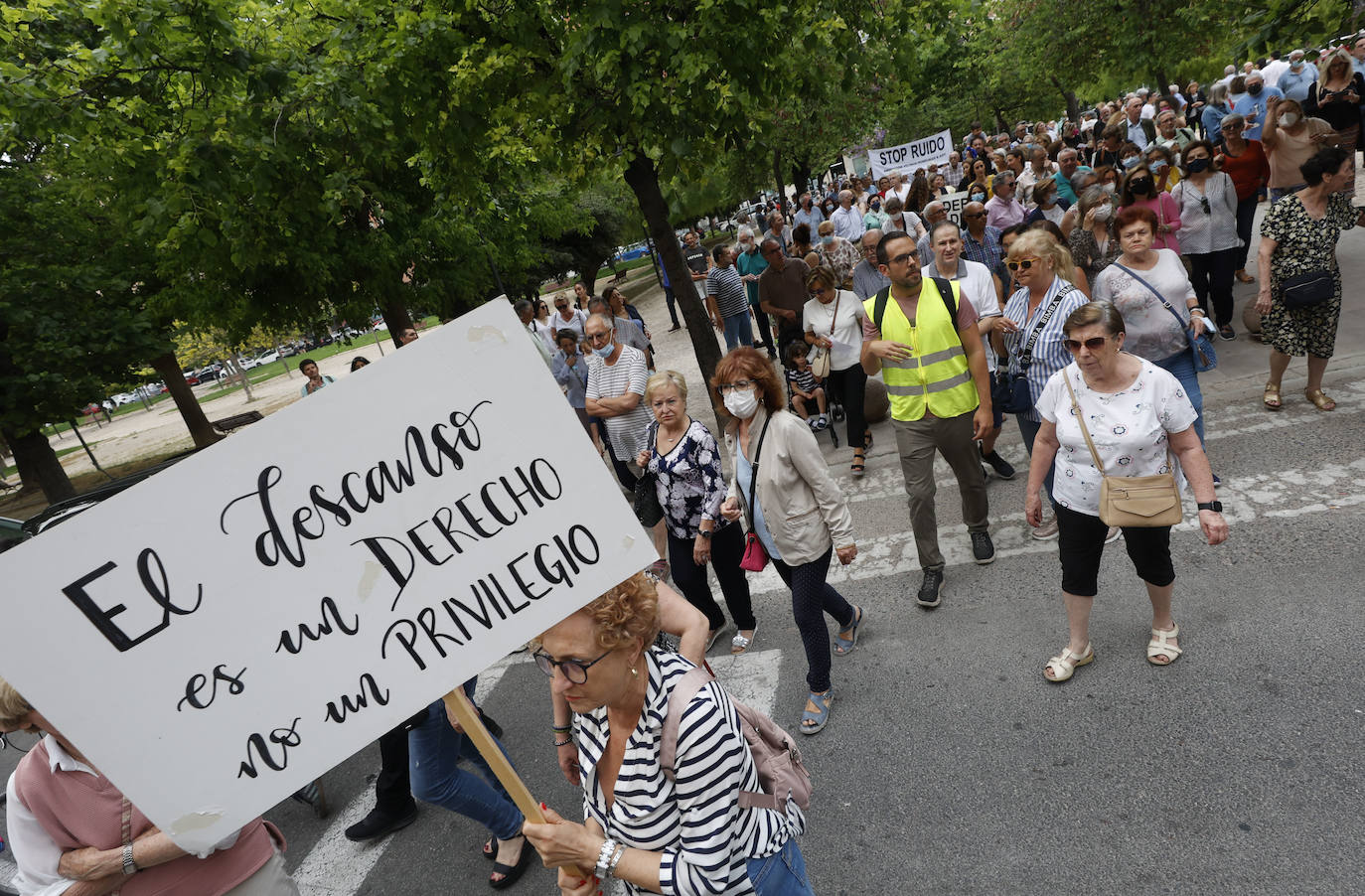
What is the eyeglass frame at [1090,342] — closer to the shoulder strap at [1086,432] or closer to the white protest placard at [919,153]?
the shoulder strap at [1086,432]

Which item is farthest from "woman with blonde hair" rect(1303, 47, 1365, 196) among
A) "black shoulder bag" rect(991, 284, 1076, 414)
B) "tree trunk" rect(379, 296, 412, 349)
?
"tree trunk" rect(379, 296, 412, 349)

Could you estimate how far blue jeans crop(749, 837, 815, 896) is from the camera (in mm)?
2025

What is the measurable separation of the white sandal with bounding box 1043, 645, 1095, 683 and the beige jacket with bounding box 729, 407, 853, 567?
1.16 meters

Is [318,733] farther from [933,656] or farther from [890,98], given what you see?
[890,98]

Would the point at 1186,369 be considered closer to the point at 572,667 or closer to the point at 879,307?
the point at 879,307

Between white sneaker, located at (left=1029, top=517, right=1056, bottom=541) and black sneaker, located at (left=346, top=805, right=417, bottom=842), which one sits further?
white sneaker, located at (left=1029, top=517, right=1056, bottom=541)

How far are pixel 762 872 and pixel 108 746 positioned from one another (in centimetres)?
157

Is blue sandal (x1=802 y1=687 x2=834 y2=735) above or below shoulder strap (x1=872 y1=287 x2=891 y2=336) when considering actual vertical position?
below

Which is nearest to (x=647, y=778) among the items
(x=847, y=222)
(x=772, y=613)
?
(x=772, y=613)

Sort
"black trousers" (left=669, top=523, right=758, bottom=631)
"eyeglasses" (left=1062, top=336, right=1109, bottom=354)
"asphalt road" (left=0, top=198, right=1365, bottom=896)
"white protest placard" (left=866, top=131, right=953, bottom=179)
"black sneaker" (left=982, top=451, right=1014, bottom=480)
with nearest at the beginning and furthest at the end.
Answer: "asphalt road" (left=0, top=198, right=1365, bottom=896), "eyeglasses" (left=1062, top=336, right=1109, bottom=354), "black trousers" (left=669, top=523, right=758, bottom=631), "black sneaker" (left=982, top=451, right=1014, bottom=480), "white protest placard" (left=866, top=131, right=953, bottom=179)

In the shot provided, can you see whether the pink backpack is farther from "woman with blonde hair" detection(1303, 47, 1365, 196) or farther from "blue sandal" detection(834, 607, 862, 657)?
"woman with blonde hair" detection(1303, 47, 1365, 196)

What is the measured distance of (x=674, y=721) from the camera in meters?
1.87

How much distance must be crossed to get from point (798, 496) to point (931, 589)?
142 centimetres

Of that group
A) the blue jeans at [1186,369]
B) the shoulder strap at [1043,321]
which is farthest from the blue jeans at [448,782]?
the blue jeans at [1186,369]
